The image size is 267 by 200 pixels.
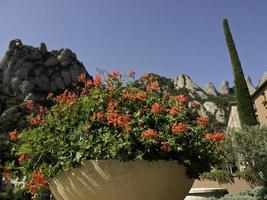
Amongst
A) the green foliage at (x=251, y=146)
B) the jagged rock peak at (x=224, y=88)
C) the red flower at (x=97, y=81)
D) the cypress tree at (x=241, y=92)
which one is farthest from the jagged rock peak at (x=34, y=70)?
the red flower at (x=97, y=81)

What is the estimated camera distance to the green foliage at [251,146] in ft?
61.1

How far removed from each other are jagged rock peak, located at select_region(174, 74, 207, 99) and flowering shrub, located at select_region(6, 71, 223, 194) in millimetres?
92393

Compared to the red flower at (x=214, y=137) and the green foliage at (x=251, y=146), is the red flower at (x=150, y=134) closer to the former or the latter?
the red flower at (x=214, y=137)

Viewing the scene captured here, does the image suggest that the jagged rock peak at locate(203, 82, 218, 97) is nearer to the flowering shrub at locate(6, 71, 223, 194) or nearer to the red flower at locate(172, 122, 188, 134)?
the flowering shrub at locate(6, 71, 223, 194)

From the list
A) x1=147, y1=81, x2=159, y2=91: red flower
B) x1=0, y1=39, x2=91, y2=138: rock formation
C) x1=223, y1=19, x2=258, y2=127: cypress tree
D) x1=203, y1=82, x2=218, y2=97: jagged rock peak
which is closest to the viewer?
x1=147, y1=81, x2=159, y2=91: red flower

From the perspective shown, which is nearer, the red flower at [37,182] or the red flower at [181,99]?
the red flower at [37,182]

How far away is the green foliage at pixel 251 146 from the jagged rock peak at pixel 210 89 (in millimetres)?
88746

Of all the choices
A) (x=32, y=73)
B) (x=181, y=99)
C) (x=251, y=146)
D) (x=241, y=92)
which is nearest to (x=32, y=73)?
(x=32, y=73)

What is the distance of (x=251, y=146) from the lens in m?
18.8

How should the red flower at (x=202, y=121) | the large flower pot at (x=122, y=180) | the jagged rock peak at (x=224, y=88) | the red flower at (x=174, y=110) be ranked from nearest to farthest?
the large flower pot at (x=122, y=180)
the red flower at (x=174, y=110)
the red flower at (x=202, y=121)
the jagged rock peak at (x=224, y=88)

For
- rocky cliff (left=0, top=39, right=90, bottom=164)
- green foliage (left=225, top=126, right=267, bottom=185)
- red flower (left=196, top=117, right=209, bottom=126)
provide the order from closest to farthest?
red flower (left=196, top=117, right=209, bottom=126)
green foliage (left=225, top=126, right=267, bottom=185)
rocky cliff (left=0, top=39, right=90, bottom=164)

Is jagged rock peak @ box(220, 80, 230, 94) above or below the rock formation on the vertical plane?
below

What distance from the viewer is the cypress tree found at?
32.7 metres

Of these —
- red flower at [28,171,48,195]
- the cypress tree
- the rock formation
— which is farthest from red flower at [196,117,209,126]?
the rock formation
